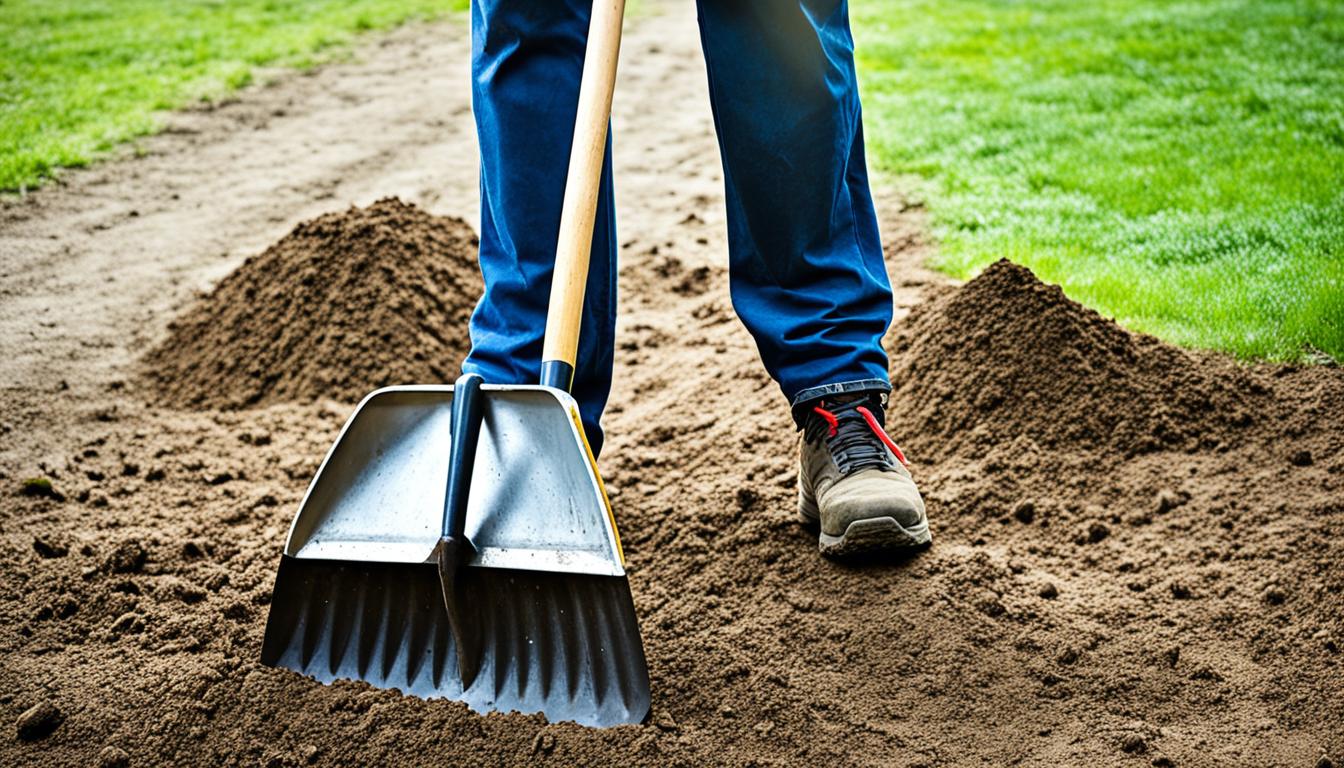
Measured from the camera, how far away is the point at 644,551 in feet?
8.14

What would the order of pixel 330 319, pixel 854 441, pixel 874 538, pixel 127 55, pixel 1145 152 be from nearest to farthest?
pixel 874 538 < pixel 854 441 < pixel 330 319 < pixel 1145 152 < pixel 127 55

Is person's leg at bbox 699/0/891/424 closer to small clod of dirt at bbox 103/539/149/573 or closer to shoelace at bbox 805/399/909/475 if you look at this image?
shoelace at bbox 805/399/909/475

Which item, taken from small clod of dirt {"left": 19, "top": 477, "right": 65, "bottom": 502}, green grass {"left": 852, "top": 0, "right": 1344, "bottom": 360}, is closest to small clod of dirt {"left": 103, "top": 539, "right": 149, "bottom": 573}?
small clod of dirt {"left": 19, "top": 477, "right": 65, "bottom": 502}

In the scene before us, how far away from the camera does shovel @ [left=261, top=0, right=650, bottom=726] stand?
5.92 ft

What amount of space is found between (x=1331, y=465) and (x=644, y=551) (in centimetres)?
153

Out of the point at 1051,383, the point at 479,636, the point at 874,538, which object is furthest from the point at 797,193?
the point at 479,636

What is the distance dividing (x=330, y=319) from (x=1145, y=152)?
394 centimetres

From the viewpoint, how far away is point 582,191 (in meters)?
2.02

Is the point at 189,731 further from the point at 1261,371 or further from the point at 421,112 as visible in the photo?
the point at 421,112

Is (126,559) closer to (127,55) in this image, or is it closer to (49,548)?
(49,548)

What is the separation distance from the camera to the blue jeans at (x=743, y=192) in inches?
87.7

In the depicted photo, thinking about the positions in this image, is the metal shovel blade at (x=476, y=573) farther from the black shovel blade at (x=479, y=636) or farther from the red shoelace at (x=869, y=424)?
the red shoelace at (x=869, y=424)

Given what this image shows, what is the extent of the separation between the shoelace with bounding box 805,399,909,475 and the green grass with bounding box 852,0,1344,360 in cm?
131

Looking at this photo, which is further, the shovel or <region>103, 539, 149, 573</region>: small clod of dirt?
<region>103, 539, 149, 573</region>: small clod of dirt
